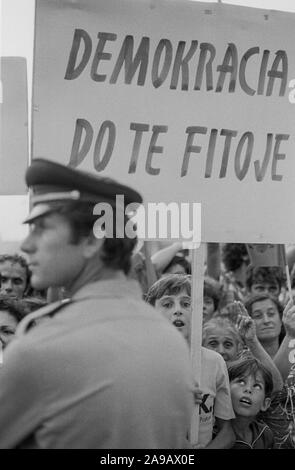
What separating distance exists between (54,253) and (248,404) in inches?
45.8

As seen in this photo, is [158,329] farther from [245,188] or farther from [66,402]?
[245,188]

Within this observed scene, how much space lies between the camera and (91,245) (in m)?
2.37

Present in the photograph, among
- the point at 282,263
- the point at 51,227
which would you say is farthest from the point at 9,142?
the point at 282,263

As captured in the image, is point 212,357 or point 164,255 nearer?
point 212,357

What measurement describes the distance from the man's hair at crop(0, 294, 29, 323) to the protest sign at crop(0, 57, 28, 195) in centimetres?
35

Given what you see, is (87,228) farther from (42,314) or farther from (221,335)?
(221,335)

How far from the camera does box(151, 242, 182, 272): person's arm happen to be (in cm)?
345

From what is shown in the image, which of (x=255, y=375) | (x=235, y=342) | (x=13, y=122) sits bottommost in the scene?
(x=255, y=375)

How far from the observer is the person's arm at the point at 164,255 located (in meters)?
3.45

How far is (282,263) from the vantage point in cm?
385

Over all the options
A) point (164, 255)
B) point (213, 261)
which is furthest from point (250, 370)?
point (213, 261)

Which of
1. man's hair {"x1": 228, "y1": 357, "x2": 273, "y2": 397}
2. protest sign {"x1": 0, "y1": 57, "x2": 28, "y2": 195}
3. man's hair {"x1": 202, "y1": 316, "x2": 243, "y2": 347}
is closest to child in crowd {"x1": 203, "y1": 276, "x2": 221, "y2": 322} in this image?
man's hair {"x1": 202, "y1": 316, "x2": 243, "y2": 347}

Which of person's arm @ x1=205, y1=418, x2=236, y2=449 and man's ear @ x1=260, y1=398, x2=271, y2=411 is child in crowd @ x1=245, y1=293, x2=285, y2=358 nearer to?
man's ear @ x1=260, y1=398, x2=271, y2=411

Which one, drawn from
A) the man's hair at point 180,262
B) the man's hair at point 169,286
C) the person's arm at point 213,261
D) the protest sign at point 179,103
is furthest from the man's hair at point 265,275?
the protest sign at point 179,103
